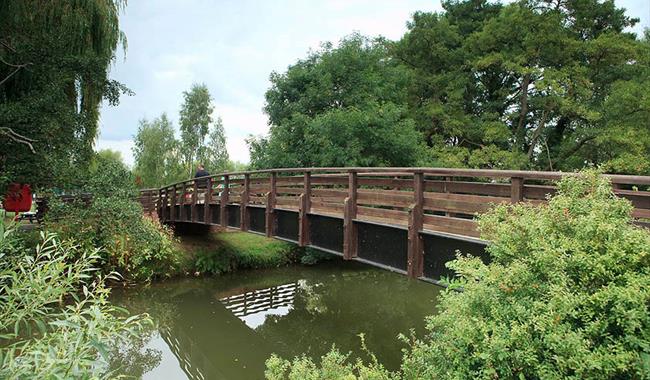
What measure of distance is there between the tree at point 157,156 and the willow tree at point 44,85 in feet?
66.0

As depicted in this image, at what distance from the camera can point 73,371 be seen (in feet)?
6.88

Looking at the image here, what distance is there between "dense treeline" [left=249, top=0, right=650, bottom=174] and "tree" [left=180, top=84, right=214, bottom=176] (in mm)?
15743

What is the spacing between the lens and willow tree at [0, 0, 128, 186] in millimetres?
9492

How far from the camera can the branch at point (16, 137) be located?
29.7 ft

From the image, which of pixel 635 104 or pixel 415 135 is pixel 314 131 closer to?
pixel 415 135

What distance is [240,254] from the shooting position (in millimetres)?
14953

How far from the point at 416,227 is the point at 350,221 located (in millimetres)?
1468

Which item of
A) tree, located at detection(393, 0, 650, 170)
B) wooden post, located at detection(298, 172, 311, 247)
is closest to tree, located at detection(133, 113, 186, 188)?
tree, located at detection(393, 0, 650, 170)

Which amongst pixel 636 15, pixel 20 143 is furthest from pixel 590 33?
pixel 20 143

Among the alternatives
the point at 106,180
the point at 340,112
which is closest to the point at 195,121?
the point at 340,112

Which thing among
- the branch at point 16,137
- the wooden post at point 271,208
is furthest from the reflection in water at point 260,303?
the branch at point 16,137

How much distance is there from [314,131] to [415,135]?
353 centimetres

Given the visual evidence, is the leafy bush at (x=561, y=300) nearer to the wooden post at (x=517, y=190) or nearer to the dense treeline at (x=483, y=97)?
the wooden post at (x=517, y=190)

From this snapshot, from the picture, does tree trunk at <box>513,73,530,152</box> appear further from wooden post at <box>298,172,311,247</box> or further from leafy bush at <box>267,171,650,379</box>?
leafy bush at <box>267,171,650,379</box>
